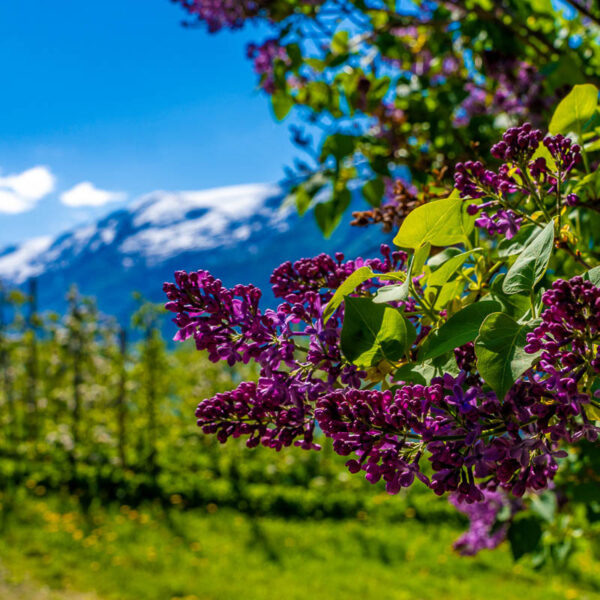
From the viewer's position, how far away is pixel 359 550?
26.5ft

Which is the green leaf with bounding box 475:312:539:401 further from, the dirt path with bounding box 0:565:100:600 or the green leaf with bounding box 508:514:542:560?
the dirt path with bounding box 0:565:100:600

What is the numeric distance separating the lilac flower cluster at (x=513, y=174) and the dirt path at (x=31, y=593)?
7.13 metres

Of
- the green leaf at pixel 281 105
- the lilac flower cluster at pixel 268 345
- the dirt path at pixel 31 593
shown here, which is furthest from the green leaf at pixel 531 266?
the dirt path at pixel 31 593

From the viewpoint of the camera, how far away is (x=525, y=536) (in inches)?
78.5

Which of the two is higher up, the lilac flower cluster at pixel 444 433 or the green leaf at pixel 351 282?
the green leaf at pixel 351 282

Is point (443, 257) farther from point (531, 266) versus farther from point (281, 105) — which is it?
point (281, 105)

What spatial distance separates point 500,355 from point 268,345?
322 millimetres

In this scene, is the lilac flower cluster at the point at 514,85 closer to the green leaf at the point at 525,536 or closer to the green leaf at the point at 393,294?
the green leaf at the point at 525,536

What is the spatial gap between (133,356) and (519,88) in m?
12.2

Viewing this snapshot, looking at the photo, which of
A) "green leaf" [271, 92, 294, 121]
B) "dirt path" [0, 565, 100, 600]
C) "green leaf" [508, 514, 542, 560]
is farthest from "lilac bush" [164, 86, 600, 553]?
"dirt path" [0, 565, 100, 600]

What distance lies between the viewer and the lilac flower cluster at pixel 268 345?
34.1 inches

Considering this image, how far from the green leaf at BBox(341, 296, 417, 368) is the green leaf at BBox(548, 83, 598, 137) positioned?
20.9 inches

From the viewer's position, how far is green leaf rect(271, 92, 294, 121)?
232 cm

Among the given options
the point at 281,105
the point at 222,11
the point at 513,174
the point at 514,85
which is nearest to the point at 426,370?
the point at 513,174
